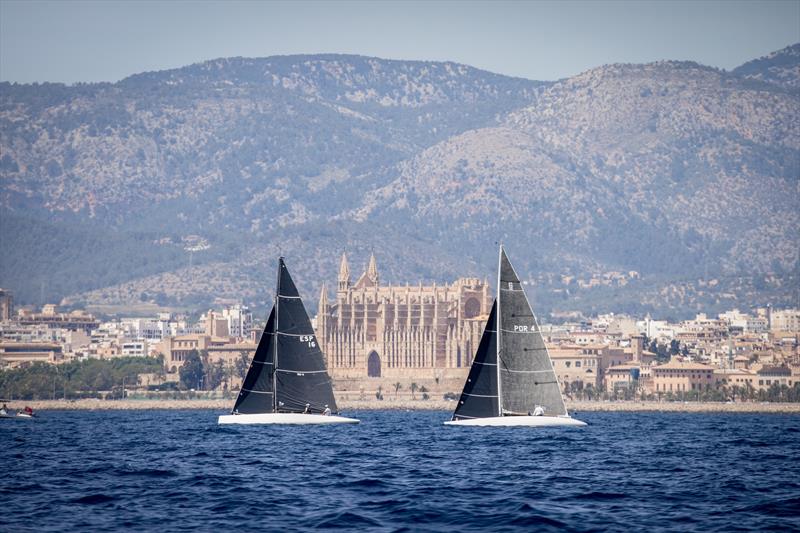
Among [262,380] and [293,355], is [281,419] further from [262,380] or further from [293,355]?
[293,355]

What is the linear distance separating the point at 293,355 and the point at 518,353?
1342 centimetres

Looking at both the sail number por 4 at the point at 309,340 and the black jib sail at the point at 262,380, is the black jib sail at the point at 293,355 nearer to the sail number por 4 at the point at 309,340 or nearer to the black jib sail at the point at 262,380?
the sail number por 4 at the point at 309,340

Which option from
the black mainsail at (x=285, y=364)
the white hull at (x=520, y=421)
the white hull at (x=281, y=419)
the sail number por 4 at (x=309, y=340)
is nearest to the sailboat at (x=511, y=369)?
the white hull at (x=520, y=421)

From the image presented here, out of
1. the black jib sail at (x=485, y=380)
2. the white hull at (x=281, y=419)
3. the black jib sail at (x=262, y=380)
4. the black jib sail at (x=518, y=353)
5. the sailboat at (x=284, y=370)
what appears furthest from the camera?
the black jib sail at (x=262, y=380)

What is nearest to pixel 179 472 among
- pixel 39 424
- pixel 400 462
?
pixel 400 462

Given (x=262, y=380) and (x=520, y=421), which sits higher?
(x=262, y=380)

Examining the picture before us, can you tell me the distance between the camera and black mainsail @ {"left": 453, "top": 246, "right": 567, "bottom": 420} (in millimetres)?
93250

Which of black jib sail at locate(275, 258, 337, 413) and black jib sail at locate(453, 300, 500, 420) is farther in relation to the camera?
black jib sail at locate(275, 258, 337, 413)

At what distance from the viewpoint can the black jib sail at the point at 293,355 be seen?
99.4 meters

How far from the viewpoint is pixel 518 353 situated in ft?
306

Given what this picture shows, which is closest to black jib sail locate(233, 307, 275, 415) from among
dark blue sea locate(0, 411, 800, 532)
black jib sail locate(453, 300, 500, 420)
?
dark blue sea locate(0, 411, 800, 532)

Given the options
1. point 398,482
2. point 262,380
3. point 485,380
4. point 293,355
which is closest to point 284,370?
point 293,355

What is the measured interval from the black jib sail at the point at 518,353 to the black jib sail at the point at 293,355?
11.7m

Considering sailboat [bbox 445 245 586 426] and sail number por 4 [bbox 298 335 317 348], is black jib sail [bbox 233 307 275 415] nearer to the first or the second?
sail number por 4 [bbox 298 335 317 348]
